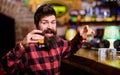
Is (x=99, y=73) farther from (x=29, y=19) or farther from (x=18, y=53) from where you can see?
(x=29, y=19)

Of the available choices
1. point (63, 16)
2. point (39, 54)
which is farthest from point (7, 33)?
point (39, 54)

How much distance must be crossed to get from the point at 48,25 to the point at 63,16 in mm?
3032

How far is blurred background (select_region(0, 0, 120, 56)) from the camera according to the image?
186 inches

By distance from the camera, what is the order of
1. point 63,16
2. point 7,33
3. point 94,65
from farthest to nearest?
point 63,16
point 7,33
point 94,65

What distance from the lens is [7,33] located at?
4668 mm

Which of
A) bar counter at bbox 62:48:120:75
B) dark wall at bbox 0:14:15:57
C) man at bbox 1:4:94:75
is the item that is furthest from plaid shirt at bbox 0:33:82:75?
dark wall at bbox 0:14:15:57

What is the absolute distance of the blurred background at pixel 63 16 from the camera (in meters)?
4.72

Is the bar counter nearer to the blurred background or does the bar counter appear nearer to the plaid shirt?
the plaid shirt

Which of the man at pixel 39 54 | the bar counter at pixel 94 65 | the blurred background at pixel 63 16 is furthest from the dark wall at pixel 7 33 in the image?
the man at pixel 39 54

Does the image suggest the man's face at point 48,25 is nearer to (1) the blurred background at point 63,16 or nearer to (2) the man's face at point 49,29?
(2) the man's face at point 49,29

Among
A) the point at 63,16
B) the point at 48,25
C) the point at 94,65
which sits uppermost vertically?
the point at 63,16

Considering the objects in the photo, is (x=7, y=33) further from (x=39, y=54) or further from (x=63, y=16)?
(x=39, y=54)

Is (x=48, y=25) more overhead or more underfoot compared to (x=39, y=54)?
more overhead

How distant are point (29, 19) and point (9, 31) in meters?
0.39
